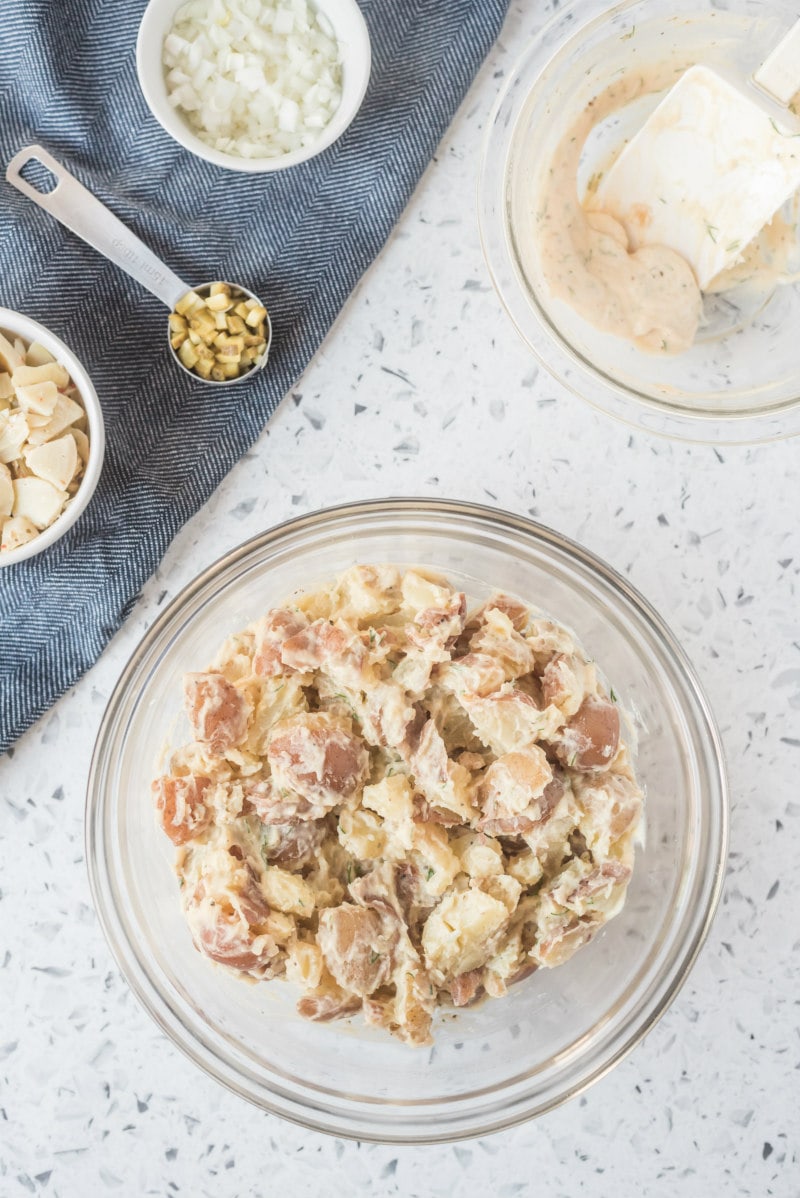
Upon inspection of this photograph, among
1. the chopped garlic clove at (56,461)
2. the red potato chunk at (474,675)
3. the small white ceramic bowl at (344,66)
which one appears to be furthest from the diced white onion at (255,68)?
the red potato chunk at (474,675)

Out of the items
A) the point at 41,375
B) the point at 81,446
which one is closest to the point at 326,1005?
the point at 81,446

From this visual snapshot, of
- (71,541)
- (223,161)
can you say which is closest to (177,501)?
(71,541)

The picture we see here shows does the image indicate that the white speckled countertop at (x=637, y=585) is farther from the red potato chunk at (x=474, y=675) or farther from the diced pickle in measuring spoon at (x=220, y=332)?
the red potato chunk at (x=474, y=675)

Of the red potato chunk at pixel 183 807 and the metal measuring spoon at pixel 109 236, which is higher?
the metal measuring spoon at pixel 109 236

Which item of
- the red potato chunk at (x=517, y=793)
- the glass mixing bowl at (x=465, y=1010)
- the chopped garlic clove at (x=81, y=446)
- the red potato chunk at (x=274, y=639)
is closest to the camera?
the red potato chunk at (x=517, y=793)

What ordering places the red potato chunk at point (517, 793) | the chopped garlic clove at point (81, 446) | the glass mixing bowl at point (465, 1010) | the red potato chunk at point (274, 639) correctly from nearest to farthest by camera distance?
the red potato chunk at point (517, 793) → the red potato chunk at point (274, 639) → the glass mixing bowl at point (465, 1010) → the chopped garlic clove at point (81, 446)

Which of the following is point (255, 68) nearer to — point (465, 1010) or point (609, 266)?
point (609, 266)
